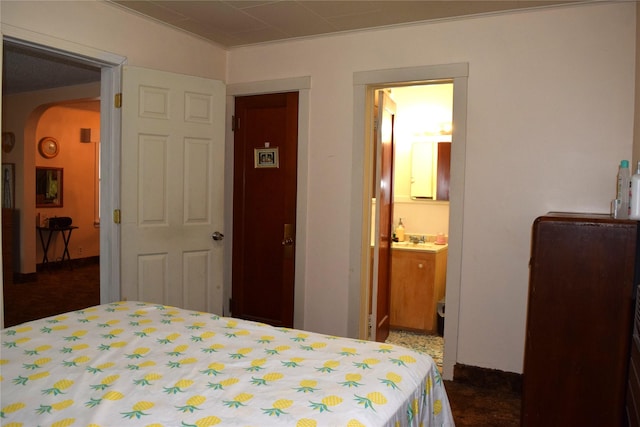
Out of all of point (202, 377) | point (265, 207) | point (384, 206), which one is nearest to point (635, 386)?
point (202, 377)

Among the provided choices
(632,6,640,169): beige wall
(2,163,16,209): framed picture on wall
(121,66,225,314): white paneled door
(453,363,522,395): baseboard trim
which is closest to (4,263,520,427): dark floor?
(453,363,522,395): baseboard trim

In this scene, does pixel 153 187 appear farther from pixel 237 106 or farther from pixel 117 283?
pixel 237 106

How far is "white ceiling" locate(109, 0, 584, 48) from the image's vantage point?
2906 millimetres

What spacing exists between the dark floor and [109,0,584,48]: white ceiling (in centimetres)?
248

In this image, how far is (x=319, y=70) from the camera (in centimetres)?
360

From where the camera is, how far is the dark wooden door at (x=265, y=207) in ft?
12.4

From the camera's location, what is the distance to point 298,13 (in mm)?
3105

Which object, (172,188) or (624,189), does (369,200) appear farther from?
(624,189)

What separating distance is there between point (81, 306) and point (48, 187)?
295cm

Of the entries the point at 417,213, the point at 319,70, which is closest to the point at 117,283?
the point at 319,70

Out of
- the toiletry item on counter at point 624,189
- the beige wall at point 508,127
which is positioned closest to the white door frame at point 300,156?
the beige wall at point 508,127

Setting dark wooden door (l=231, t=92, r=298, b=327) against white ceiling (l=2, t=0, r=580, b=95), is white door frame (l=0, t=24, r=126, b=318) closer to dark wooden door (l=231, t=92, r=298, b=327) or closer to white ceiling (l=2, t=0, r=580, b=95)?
white ceiling (l=2, t=0, r=580, b=95)

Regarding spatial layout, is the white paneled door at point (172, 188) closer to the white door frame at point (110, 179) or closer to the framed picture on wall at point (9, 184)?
the white door frame at point (110, 179)

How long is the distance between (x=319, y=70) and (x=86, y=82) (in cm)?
348
